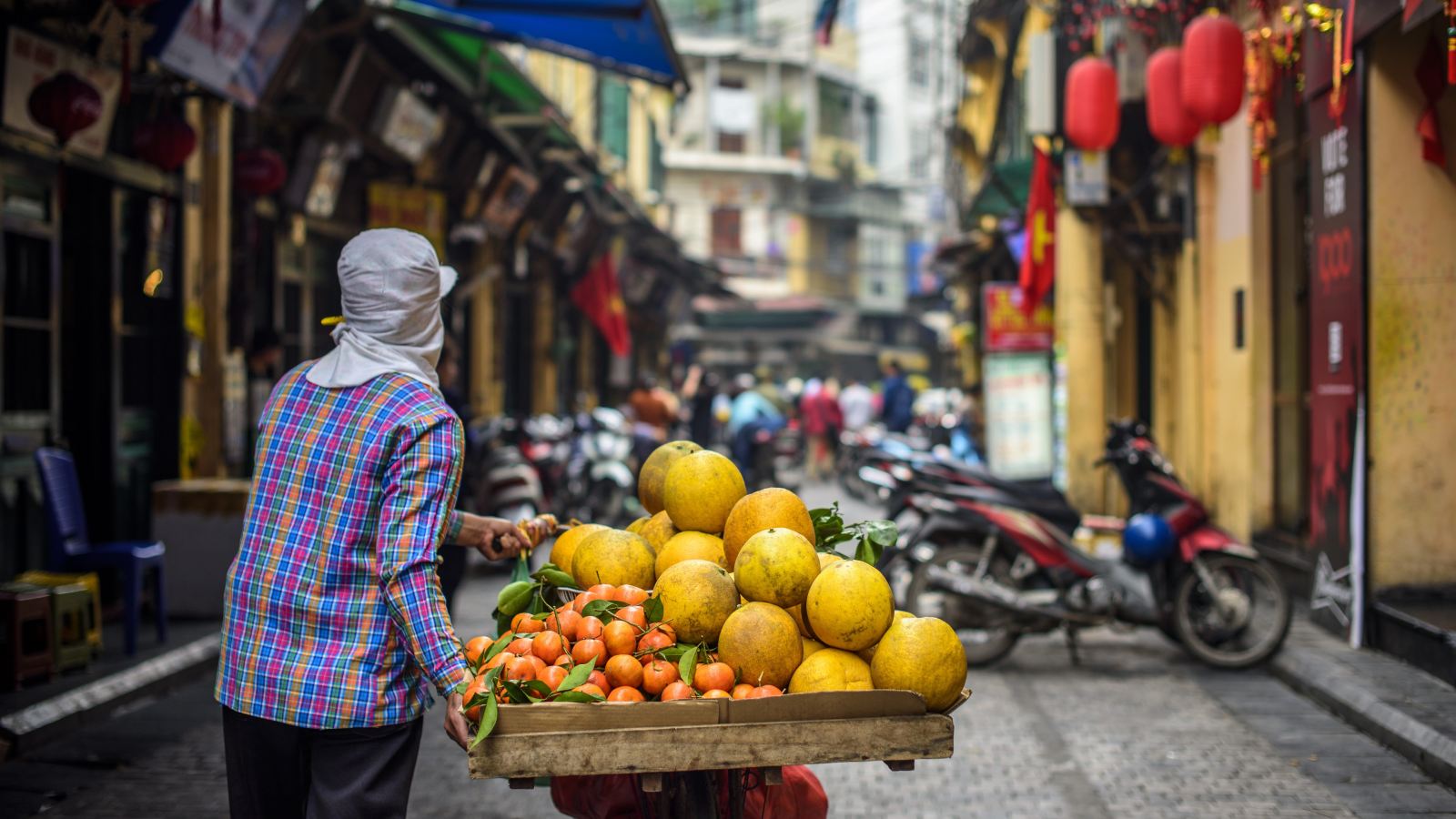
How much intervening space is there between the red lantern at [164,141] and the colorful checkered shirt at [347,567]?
6.13m

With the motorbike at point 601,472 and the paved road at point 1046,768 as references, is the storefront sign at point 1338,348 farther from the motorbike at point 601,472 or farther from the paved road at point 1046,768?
the motorbike at point 601,472

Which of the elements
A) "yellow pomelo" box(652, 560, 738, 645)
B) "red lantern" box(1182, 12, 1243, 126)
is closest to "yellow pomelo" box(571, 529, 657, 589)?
"yellow pomelo" box(652, 560, 738, 645)

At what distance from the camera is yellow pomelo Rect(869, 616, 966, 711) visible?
3133 millimetres

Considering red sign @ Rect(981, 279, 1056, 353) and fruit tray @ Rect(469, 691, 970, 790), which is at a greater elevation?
red sign @ Rect(981, 279, 1056, 353)

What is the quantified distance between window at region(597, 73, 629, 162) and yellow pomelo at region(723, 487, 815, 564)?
24.8m

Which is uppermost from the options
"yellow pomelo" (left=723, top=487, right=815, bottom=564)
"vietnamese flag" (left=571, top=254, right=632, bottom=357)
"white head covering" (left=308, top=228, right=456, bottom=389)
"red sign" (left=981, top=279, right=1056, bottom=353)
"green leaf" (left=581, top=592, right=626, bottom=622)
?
"vietnamese flag" (left=571, top=254, right=632, bottom=357)

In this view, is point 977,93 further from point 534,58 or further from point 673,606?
point 673,606

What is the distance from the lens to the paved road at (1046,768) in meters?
5.37

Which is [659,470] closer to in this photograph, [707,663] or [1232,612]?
[707,663]

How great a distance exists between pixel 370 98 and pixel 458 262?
5.35m

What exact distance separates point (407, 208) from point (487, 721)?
1214 centimetres

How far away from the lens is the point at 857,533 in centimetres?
379

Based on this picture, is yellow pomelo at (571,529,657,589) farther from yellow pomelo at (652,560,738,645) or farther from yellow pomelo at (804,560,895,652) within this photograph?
yellow pomelo at (804,560,895,652)

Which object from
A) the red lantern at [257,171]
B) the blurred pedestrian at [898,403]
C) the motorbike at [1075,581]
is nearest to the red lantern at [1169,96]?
the motorbike at [1075,581]
